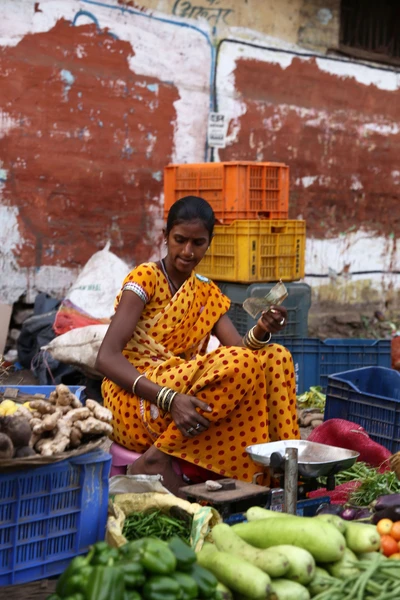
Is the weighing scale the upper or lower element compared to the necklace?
lower

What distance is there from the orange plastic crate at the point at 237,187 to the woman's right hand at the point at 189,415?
315 cm

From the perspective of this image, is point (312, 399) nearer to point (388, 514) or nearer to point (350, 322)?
point (388, 514)

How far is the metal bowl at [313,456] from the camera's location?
10.6 ft

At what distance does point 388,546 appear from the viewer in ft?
9.29

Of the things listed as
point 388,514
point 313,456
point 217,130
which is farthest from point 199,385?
point 217,130

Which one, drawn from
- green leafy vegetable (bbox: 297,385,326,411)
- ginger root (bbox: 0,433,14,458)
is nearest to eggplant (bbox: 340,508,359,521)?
ginger root (bbox: 0,433,14,458)

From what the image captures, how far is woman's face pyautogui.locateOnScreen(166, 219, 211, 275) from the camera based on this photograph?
4.05 metres

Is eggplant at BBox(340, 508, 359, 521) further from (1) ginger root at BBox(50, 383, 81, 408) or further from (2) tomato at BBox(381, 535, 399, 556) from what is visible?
(1) ginger root at BBox(50, 383, 81, 408)

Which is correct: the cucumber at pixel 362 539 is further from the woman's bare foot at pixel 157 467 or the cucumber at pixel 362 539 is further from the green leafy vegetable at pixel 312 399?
the green leafy vegetable at pixel 312 399

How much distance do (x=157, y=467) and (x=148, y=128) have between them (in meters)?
4.64

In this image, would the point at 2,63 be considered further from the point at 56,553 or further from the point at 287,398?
the point at 56,553

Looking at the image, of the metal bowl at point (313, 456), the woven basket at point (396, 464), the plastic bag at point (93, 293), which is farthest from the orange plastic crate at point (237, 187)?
the metal bowl at point (313, 456)

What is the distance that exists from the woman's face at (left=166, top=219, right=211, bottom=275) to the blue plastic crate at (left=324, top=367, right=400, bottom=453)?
129cm

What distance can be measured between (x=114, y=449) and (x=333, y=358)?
2778mm
